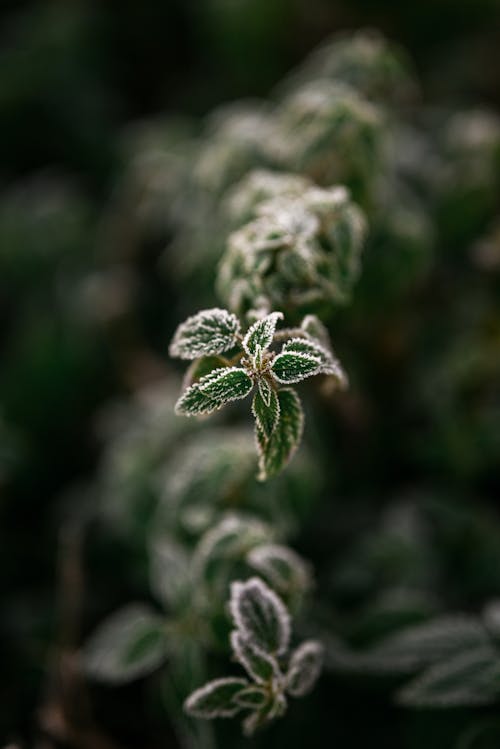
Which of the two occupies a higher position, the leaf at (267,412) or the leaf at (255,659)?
the leaf at (267,412)

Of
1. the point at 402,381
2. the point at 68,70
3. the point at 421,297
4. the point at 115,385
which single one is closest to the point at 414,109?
the point at 421,297

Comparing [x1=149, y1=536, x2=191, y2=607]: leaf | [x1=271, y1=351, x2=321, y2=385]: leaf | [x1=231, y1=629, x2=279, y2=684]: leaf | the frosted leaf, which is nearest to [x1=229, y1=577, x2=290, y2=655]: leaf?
[x1=231, y1=629, x2=279, y2=684]: leaf

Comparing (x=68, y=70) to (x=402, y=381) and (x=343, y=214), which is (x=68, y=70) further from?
(x=343, y=214)

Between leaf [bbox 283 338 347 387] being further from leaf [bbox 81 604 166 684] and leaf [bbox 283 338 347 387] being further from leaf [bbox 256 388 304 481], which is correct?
leaf [bbox 81 604 166 684]

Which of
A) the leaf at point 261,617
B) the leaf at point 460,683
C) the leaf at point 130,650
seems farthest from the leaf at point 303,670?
the leaf at point 130,650

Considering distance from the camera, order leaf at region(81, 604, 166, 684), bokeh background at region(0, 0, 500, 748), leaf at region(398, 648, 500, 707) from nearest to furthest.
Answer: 1. leaf at region(398, 648, 500, 707)
2. leaf at region(81, 604, 166, 684)
3. bokeh background at region(0, 0, 500, 748)

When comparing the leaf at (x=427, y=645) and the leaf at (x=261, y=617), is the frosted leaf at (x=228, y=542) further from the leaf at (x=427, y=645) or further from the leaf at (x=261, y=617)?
the leaf at (x=427, y=645)
